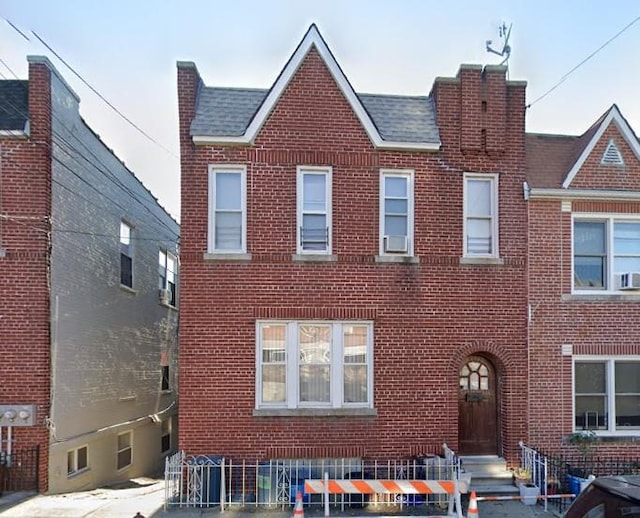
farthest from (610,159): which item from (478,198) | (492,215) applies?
(478,198)

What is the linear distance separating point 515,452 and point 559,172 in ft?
20.2

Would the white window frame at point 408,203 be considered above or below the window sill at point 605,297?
above

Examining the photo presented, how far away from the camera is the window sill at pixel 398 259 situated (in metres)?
11.2

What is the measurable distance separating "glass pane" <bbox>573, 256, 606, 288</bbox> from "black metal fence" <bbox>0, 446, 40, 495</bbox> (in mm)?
11832

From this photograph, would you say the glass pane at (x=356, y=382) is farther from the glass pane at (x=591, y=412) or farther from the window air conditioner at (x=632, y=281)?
the window air conditioner at (x=632, y=281)

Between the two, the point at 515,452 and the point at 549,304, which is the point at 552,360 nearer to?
the point at 549,304

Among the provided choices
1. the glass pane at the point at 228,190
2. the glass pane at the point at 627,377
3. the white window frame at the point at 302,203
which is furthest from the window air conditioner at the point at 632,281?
the glass pane at the point at 228,190

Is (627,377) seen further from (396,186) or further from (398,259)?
(396,186)

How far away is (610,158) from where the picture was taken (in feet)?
39.2

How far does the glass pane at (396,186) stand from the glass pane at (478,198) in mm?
1418

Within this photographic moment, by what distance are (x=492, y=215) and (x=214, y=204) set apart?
595 cm

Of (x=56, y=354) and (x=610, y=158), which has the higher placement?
(x=610, y=158)

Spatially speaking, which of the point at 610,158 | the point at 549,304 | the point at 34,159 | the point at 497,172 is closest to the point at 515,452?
the point at 549,304

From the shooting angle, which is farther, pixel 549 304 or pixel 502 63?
pixel 502 63
